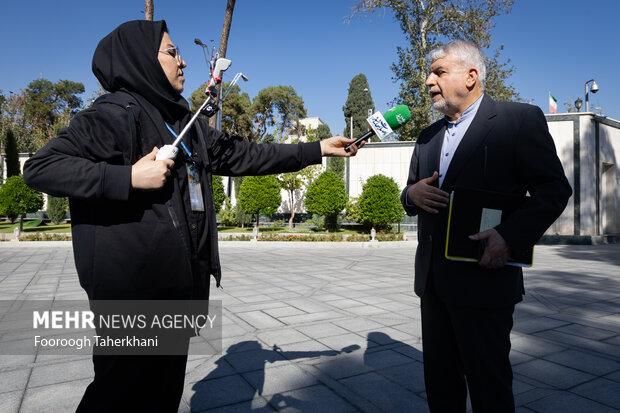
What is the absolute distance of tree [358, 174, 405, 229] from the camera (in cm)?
1959

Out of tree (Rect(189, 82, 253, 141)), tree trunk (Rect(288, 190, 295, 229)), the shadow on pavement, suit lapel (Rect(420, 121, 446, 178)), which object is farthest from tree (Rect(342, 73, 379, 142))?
suit lapel (Rect(420, 121, 446, 178))

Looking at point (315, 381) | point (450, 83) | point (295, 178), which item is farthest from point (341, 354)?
point (295, 178)

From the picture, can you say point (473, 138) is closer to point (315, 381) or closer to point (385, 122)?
point (385, 122)

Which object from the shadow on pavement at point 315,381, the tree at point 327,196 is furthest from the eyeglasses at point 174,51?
the tree at point 327,196

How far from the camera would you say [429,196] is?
2.12 metres

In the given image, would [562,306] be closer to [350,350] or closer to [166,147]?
[350,350]

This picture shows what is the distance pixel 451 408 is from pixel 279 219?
24589 millimetres

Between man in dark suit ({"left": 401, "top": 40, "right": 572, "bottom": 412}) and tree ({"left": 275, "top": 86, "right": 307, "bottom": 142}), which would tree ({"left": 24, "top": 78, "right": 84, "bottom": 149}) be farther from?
man in dark suit ({"left": 401, "top": 40, "right": 572, "bottom": 412})

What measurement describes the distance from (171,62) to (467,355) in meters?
1.96

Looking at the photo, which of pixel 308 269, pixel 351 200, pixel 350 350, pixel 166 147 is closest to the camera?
pixel 166 147

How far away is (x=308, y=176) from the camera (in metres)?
24.2

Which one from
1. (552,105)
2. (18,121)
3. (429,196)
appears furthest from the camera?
(18,121)

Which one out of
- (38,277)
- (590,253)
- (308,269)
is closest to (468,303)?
(308,269)

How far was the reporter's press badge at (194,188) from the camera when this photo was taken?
1.89 metres
